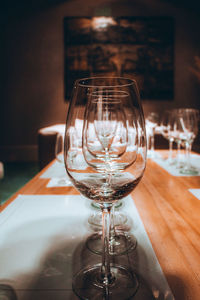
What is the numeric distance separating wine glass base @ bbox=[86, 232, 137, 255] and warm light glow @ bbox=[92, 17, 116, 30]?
13.8 ft

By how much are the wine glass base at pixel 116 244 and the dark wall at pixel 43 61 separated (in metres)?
3.94

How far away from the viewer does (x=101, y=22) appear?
3.99 m

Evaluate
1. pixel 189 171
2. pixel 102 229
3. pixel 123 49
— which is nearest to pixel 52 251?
pixel 102 229

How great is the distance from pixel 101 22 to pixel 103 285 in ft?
14.3

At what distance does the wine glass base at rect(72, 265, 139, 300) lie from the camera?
0.27 meters

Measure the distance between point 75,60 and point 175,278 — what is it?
13.6ft

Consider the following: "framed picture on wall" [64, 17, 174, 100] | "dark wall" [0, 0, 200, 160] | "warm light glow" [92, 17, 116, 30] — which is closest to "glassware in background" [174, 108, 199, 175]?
"framed picture on wall" [64, 17, 174, 100]

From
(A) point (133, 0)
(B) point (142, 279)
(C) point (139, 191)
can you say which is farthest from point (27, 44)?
(B) point (142, 279)

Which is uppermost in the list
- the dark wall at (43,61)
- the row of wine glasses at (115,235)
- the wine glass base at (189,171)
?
the dark wall at (43,61)

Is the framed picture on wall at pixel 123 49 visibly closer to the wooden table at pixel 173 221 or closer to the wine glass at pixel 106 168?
the wooden table at pixel 173 221

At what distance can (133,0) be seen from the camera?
13.1ft

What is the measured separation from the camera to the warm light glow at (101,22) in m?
3.98

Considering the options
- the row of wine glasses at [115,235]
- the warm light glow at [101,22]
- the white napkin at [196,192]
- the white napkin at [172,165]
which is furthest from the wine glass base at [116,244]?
the warm light glow at [101,22]

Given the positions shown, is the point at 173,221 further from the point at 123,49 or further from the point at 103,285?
the point at 123,49
